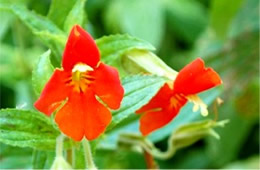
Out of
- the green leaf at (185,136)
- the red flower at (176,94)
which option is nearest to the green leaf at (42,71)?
the red flower at (176,94)

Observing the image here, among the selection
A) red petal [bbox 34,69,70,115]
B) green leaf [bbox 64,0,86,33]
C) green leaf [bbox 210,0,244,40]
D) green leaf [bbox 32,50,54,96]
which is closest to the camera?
red petal [bbox 34,69,70,115]

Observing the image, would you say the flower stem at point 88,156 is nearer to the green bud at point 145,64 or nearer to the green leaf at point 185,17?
the green bud at point 145,64

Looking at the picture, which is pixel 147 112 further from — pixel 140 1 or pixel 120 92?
pixel 140 1

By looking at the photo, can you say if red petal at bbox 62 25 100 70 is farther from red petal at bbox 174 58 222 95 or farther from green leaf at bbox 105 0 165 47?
green leaf at bbox 105 0 165 47

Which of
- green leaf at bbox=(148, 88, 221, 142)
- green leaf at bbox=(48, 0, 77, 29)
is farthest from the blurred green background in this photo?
green leaf at bbox=(48, 0, 77, 29)

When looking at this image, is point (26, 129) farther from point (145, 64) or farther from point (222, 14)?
point (222, 14)

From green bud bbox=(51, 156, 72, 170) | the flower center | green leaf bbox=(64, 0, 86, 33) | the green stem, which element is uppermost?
green leaf bbox=(64, 0, 86, 33)
